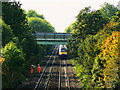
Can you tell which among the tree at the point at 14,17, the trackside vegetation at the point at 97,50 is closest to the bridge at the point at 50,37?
the trackside vegetation at the point at 97,50

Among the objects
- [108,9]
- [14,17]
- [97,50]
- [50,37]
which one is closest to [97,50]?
[97,50]

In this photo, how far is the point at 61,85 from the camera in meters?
29.3

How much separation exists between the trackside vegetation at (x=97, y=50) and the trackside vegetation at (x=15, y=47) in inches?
296

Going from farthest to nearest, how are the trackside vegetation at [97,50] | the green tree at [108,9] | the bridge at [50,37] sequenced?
the green tree at [108,9] → the bridge at [50,37] → the trackside vegetation at [97,50]

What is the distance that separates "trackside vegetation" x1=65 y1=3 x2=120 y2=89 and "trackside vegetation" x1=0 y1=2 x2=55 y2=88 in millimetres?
7512

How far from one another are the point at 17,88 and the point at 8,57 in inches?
231

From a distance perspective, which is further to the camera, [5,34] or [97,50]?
[5,34]

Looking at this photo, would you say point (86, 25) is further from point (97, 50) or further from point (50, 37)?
point (50, 37)

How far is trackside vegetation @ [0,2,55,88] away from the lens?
2341cm

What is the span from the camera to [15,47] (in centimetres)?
2405

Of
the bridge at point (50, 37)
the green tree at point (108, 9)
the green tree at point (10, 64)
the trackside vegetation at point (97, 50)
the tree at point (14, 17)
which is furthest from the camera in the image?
the green tree at point (108, 9)

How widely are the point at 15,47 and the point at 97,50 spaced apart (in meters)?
9.31

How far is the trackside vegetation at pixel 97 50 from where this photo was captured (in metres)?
20.6

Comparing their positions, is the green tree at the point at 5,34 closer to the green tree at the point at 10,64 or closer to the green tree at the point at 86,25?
the green tree at the point at 10,64
